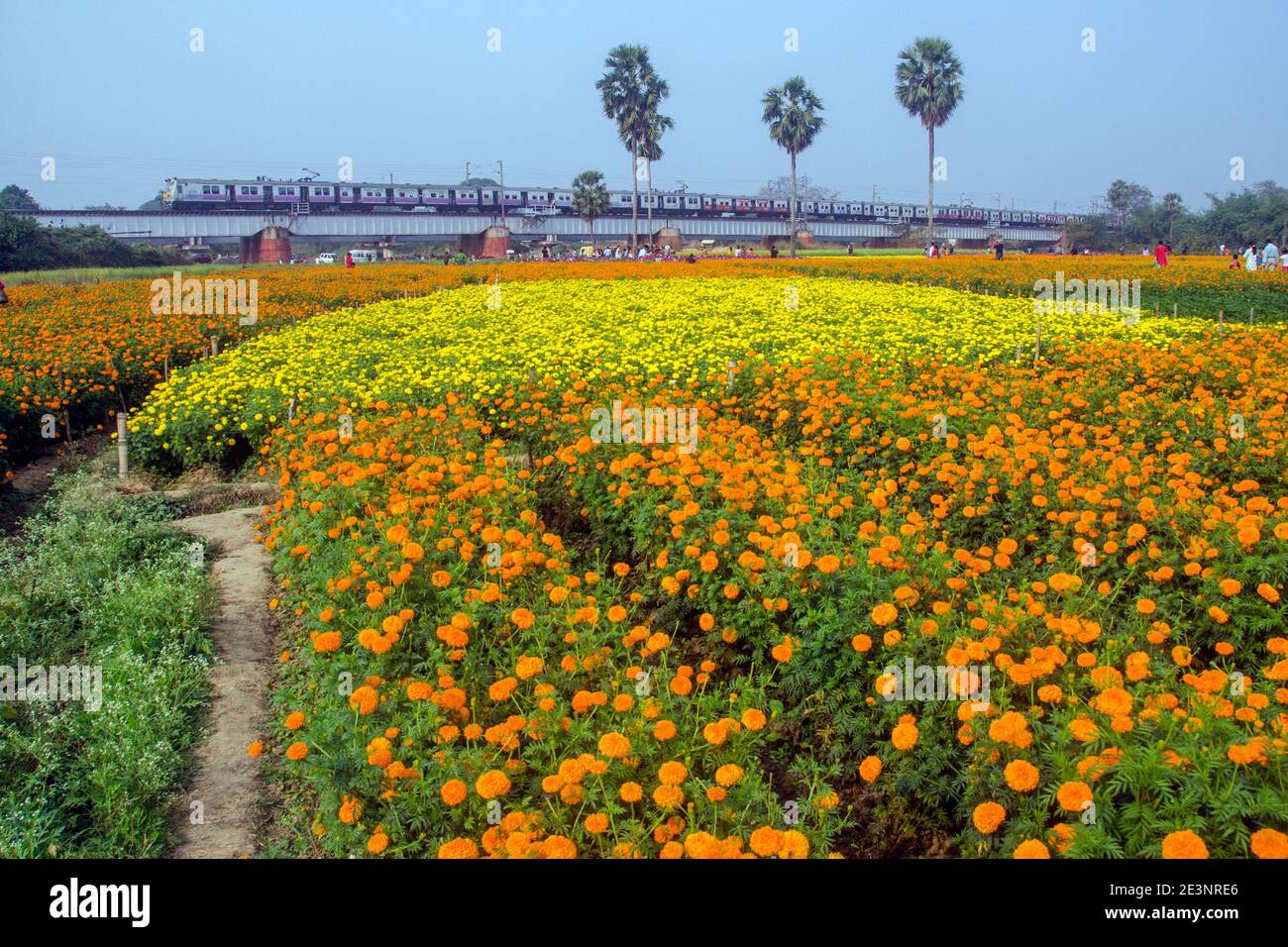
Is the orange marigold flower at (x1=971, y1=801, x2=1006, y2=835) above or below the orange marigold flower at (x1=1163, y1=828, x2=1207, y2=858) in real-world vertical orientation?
below

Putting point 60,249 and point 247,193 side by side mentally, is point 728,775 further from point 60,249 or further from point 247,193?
point 247,193

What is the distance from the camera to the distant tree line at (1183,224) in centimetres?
5025

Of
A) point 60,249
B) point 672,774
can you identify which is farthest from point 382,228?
point 672,774

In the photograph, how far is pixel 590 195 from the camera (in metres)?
56.2

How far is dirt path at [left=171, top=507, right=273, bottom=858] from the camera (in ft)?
11.9

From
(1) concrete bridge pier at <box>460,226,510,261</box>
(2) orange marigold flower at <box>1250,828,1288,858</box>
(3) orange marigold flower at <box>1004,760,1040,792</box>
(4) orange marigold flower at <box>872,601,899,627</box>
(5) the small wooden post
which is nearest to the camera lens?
(2) orange marigold flower at <box>1250,828,1288,858</box>

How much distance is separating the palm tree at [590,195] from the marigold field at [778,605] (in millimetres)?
49740

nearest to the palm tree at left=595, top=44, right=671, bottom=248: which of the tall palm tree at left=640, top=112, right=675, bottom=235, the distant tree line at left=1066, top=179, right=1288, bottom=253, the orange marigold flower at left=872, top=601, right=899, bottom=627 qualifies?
the tall palm tree at left=640, top=112, right=675, bottom=235

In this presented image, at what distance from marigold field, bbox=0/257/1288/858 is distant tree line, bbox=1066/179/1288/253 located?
47.3 meters

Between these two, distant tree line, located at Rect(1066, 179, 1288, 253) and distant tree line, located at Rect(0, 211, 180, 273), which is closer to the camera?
distant tree line, located at Rect(0, 211, 180, 273)

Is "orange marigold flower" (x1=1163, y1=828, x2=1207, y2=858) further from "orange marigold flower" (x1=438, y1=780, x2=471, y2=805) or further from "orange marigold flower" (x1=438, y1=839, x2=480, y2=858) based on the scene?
"orange marigold flower" (x1=438, y1=780, x2=471, y2=805)
